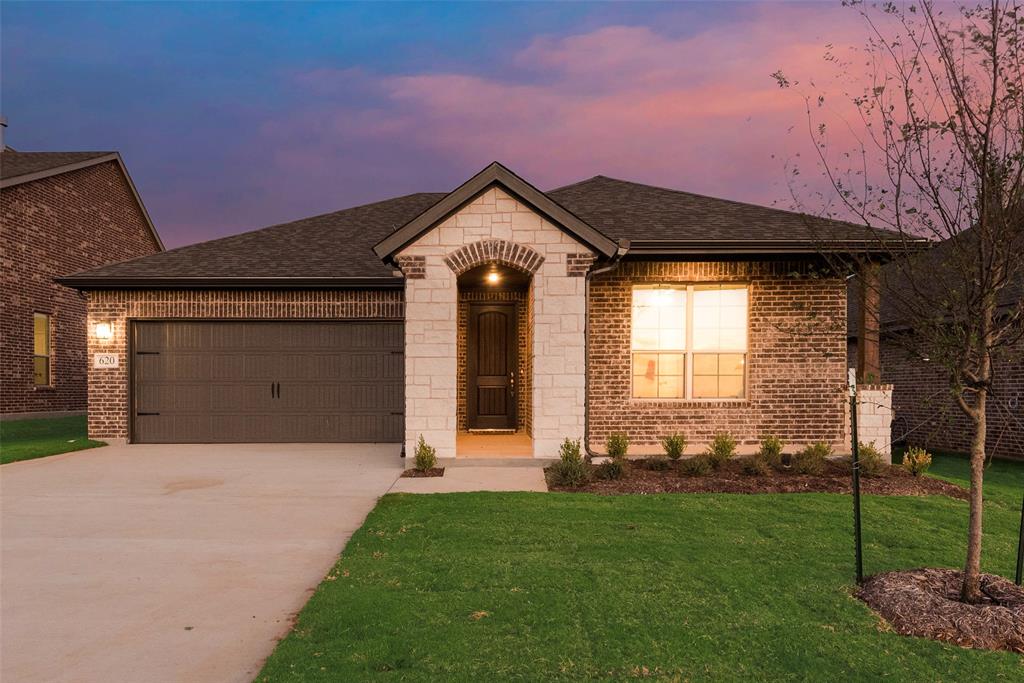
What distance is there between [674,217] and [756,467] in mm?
4885

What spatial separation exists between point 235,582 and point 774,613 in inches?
154

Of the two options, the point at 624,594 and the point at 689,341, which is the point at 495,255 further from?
the point at 624,594

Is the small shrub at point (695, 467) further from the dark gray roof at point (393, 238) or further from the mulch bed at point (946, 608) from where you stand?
the mulch bed at point (946, 608)

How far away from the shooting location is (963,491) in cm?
767

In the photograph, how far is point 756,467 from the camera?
8.40 metres

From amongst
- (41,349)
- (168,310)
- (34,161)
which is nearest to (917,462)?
(168,310)

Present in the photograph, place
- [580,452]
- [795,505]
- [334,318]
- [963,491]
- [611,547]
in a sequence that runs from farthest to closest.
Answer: [334,318], [580,452], [963,491], [795,505], [611,547]

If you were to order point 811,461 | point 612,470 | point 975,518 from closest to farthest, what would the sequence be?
1. point 975,518
2. point 612,470
3. point 811,461

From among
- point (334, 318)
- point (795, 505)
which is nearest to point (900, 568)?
point (795, 505)

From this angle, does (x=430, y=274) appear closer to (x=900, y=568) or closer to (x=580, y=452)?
(x=580, y=452)

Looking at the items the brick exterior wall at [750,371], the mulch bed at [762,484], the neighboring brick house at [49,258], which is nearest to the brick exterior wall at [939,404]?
the brick exterior wall at [750,371]

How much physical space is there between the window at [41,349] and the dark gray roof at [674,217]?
15.7 meters

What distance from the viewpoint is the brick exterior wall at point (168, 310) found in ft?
39.6

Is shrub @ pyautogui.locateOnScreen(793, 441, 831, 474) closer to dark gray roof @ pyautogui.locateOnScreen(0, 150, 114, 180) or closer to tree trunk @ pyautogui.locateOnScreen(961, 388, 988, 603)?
tree trunk @ pyautogui.locateOnScreen(961, 388, 988, 603)
